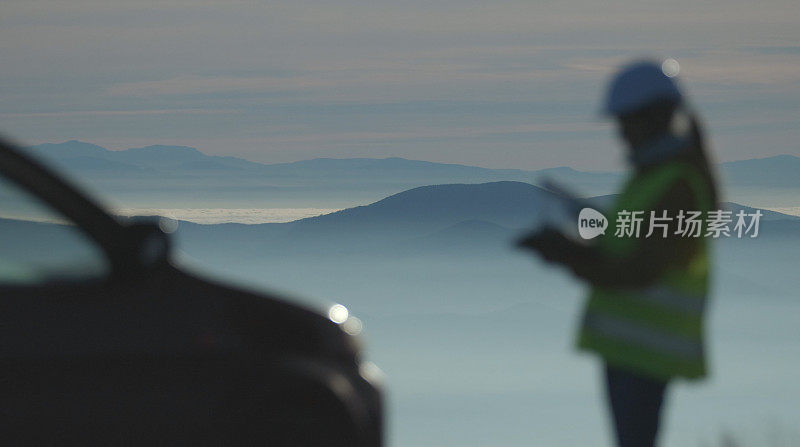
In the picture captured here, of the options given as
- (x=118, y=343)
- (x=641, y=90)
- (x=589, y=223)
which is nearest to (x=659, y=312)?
(x=589, y=223)

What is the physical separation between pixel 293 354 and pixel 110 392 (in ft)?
2.11

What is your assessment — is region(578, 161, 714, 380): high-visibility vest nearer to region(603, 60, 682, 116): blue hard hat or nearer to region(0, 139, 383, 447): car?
region(603, 60, 682, 116): blue hard hat

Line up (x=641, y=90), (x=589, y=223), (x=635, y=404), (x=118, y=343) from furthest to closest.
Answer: (x=589, y=223) < (x=635, y=404) < (x=641, y=90) < (x=118, y=343)

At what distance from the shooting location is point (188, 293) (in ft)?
15.1

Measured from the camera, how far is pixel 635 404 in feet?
18.2

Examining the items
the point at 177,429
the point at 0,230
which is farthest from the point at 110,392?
the point at 0,230

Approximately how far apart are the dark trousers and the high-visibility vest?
0.08m

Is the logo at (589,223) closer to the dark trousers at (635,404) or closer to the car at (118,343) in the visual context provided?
the dark trousers at (635,404)

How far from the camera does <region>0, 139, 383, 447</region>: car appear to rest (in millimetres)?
4363

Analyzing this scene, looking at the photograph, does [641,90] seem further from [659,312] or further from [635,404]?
[635,404]

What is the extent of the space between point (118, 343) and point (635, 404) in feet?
7.23

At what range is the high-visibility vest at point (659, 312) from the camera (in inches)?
213

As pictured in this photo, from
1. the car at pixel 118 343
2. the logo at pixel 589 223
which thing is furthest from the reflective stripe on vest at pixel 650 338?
the car at pixel 118 343

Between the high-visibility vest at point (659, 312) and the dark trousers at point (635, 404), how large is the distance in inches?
3.0
